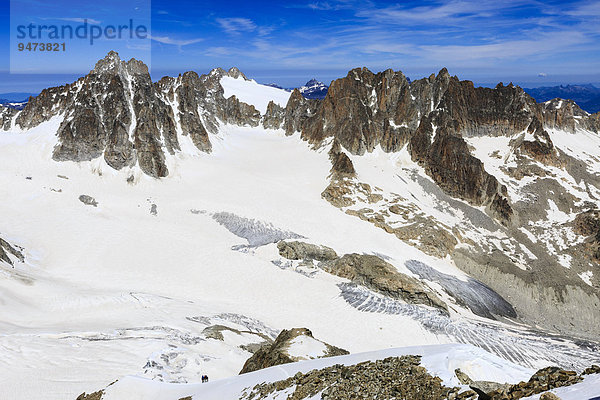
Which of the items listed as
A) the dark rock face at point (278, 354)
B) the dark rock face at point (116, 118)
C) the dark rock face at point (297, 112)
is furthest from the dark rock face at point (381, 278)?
the dark rock face at point (297, 112)

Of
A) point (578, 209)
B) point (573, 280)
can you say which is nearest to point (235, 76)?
point (578, 209)

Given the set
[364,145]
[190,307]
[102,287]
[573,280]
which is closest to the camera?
[190,307]

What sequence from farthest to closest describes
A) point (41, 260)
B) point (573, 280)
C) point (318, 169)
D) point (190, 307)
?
point (318, 169), point (573, 280), point (41, 260), point (190, 307)

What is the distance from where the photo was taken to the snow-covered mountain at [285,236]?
25219 millimetres

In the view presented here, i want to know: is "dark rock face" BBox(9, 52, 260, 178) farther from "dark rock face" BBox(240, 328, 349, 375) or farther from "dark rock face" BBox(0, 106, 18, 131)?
"dark rock face" BBox(240, 328, 349, 375)

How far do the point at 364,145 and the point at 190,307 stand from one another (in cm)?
7601

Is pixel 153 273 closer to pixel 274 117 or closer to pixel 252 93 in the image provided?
pixel 274 117

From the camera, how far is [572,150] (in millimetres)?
114875

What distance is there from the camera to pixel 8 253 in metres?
42.1

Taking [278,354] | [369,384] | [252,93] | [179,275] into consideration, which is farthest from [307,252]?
[252,93]

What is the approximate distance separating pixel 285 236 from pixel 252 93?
130m

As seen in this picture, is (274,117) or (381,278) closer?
(381,278)

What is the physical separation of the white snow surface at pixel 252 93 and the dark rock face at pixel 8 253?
121 meters

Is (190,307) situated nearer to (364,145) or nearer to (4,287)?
(4,287)
